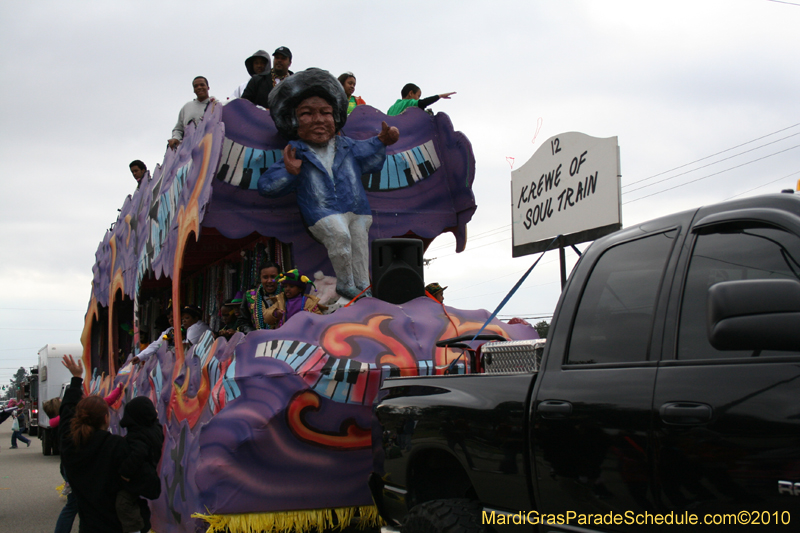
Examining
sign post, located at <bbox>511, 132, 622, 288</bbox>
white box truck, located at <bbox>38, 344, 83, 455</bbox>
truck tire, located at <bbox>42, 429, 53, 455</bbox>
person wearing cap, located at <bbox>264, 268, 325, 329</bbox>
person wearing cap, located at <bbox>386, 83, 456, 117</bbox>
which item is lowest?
truck tire, located at <bbox>42, 429, 53, 455</bbox>

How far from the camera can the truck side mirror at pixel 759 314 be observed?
1.91 metres

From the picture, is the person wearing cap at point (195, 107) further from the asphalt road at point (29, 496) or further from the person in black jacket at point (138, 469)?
the person in black jacket at point (138, 469)

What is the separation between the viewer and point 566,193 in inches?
288

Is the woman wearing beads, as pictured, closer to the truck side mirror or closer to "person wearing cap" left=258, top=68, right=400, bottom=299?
"person wearing cap" left=258, top=68, right=400, bottom=299

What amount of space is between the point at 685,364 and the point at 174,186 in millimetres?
6886

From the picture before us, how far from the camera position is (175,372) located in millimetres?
7328

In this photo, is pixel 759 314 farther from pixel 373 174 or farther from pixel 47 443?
pixel 47 443

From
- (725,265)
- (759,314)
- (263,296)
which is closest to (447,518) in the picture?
(725,265)

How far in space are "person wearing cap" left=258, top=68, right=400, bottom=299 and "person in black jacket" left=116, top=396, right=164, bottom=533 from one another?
8.02ft

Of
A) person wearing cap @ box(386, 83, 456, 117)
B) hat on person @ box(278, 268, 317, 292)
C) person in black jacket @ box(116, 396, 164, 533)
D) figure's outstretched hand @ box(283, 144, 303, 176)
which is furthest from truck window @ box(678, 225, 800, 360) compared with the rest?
person wearing cap @ box(386, 83, 456, 117)

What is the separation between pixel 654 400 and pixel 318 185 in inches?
208

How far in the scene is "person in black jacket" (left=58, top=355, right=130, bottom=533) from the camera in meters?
4.96

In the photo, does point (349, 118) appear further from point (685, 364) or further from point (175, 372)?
point (685, 364)

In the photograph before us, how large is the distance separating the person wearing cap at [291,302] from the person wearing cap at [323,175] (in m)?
0.41
